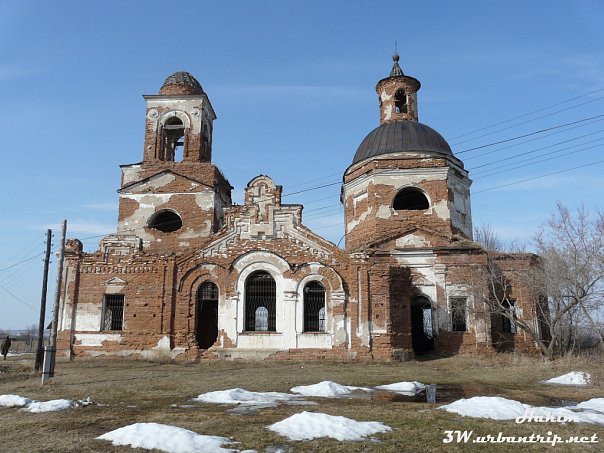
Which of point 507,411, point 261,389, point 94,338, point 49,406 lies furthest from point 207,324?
point 507,411

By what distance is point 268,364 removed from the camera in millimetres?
18031

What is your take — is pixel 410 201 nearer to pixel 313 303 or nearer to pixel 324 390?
pixel 313 303

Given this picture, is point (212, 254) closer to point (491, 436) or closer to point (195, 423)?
point (195, 423)

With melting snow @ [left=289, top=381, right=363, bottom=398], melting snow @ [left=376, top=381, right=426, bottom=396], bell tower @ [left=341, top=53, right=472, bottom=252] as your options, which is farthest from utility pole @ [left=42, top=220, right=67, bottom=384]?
bell tower @ [left=341, top=53, right=472, bottom=252]

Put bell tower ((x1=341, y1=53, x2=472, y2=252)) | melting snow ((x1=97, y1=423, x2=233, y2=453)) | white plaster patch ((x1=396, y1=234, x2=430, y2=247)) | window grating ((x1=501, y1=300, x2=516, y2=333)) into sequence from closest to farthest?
melting snow ((x1=97, y1=423, x2=233, y2=453))
window grating ((x1=501, y1=300, x2=516, y2=333))
white plaster patch ((x1=396, y1=234, x2=430, y2=247))
bell tower ((x1=341, y1=53, x2=472, y2=252))

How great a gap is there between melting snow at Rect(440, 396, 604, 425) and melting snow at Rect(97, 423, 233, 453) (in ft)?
13.4

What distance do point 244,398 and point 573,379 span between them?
8.74 meters

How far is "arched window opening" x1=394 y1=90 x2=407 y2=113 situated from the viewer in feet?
89.2

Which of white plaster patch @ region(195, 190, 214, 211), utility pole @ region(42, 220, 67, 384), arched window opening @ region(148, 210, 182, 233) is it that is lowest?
utility pole @ region(42, 220, 67, 384)

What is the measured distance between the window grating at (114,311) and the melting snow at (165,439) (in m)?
14.7

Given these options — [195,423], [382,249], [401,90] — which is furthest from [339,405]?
[401,90]

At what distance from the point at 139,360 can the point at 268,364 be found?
500 centimetres

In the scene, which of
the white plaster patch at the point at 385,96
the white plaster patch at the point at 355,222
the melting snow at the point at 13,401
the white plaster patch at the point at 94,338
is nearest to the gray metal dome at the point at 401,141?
the white plaster patch at the point at 385,96

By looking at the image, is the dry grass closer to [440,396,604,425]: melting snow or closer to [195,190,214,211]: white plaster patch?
[440,396,604,425]: melting snow
